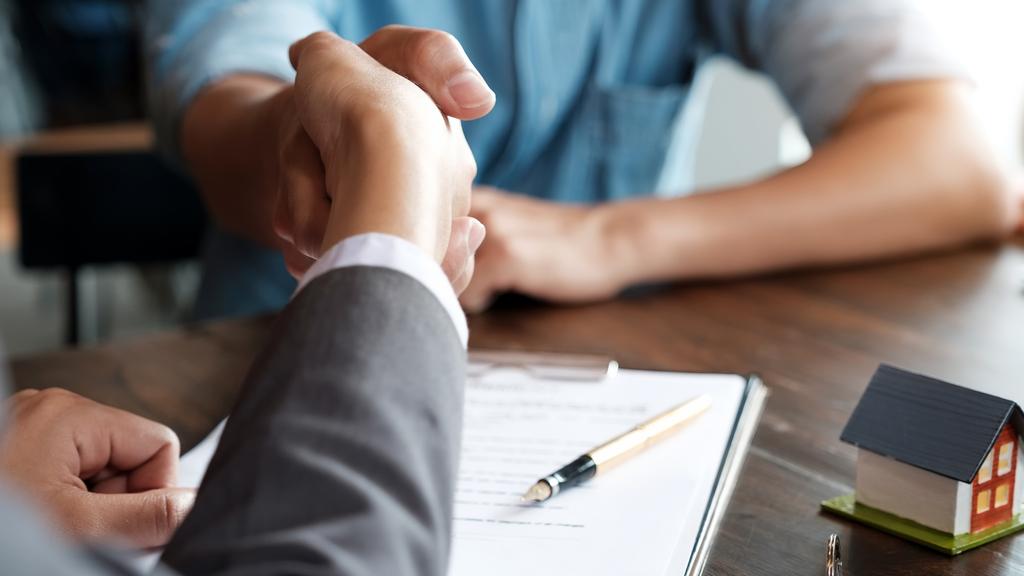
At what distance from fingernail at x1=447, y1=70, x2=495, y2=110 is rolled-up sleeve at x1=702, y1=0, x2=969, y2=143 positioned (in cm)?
63

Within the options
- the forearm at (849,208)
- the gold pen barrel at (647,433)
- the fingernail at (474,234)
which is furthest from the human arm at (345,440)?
the forearm at (849,208)

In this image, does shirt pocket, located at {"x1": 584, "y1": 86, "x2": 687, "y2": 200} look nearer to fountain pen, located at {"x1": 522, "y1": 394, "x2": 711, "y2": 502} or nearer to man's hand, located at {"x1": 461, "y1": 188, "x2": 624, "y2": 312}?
man's hand, located at {"x1": 461, "y1": 188, "x2": 624, "y2": 312}

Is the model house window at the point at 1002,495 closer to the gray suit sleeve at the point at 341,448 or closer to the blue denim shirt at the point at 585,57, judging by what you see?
the gray suit sleeve at the point at 341,448

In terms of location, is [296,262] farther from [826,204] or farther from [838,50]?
[838,50]

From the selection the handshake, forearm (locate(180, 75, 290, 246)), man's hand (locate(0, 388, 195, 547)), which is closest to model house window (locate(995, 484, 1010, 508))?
the handshake

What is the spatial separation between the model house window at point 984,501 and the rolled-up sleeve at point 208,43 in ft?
2.12

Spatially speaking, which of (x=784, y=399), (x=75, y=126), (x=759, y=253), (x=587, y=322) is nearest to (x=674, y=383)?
(x=784, y=399)

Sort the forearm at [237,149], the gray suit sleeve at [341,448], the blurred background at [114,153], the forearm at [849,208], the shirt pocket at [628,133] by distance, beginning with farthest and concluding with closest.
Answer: the blurred background at [114,153] → the shirt pocket at [628,133] → the forearm at [849,208] → the forearm at [237,149] → the gray suit sleeve at [341,448]

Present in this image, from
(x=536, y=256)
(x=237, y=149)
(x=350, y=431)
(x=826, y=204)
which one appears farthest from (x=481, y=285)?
(x=350, y=431)

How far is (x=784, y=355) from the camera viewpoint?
0.75 meters

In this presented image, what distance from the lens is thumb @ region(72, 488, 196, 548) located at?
47 centimetres

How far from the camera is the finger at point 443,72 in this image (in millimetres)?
525

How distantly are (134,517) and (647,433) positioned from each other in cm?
26

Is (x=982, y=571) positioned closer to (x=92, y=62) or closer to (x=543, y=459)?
(x=543, y=459)
